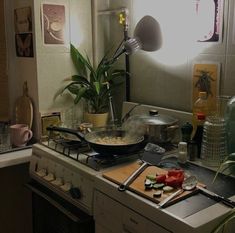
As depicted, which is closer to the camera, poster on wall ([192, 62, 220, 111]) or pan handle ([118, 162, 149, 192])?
pan handle ([118, 162, 149, 192])

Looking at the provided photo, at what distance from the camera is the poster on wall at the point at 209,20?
1595 mm

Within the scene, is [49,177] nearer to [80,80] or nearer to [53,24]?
[80,80]

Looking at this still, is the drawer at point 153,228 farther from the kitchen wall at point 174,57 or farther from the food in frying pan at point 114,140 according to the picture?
the kitchen wall at point 174,57

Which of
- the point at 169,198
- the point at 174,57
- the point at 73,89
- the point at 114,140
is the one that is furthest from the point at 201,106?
the point at 73,89

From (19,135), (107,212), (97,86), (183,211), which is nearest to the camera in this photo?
(183,211)

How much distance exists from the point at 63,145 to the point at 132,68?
677 millimetres

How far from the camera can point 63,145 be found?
1722 mm

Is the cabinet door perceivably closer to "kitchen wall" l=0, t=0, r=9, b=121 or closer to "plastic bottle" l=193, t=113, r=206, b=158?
"plastic bottle" l=193, t=113, r=206, b=158

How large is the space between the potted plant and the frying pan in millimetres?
355

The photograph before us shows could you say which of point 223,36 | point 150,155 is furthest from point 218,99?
point 150,155

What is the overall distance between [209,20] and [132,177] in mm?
831

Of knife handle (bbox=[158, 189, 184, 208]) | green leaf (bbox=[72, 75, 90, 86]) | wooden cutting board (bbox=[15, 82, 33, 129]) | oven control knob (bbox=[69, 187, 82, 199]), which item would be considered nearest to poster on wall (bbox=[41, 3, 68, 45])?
green leaf (bbox=[72, 75, 90, 86])

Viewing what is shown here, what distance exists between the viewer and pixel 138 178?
1319 mm

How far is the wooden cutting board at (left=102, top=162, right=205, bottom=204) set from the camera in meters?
1.16
